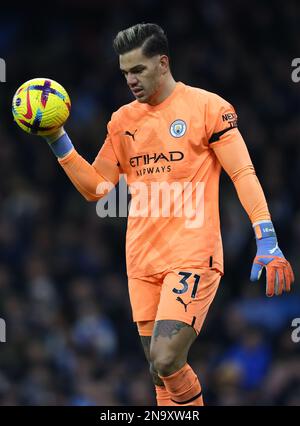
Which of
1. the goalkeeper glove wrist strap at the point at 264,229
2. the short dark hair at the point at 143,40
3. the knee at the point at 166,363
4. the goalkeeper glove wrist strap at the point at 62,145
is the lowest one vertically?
the knee at the point at 166,363

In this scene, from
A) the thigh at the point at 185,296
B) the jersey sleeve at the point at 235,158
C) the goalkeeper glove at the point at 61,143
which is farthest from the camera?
the goalkeeper glove at the point at 61,143

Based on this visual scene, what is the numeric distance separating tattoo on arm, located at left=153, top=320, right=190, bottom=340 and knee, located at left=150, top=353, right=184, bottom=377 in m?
0.10

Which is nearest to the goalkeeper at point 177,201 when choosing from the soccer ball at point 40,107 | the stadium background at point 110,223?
the soccer ball at point 40,107

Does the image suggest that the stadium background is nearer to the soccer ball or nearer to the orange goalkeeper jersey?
the orange goalkeeper jersey

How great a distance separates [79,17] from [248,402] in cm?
574

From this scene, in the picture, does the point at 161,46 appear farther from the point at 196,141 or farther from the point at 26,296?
the point at 26,296

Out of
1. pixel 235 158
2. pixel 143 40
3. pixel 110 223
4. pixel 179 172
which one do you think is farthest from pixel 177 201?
pixel 110 223

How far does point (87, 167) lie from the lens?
6.26 metres

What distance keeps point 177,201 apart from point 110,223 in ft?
17.9

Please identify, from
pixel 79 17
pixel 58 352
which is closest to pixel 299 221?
pixel 58 352

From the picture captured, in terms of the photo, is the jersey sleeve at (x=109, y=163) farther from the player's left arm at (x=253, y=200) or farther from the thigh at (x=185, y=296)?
the thigh at (x=185, y=296)

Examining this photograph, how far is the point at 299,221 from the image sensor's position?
10.3 metres

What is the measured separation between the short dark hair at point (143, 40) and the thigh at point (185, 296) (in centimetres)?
125

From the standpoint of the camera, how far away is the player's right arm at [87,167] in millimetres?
6234
